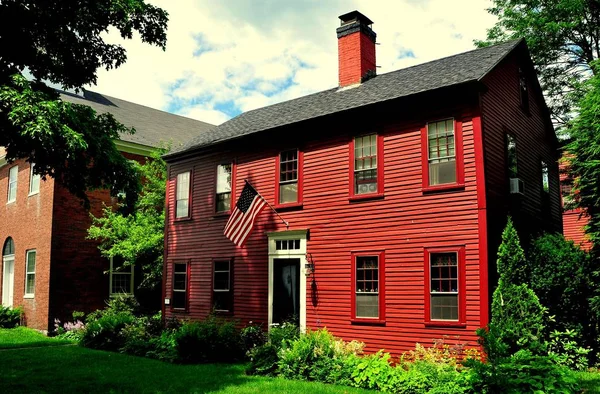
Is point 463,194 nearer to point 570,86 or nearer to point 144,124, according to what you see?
point 570,86

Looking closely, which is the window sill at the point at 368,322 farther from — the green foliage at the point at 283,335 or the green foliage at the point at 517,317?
the green foliage at the point at 517,317

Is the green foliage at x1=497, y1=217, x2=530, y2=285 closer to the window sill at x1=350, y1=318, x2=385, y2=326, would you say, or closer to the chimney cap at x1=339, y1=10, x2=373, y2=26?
the window sill at x1=350, y1=318, x2=385, y2=326

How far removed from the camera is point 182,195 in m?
18.5

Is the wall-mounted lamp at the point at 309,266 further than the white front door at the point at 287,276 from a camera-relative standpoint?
No

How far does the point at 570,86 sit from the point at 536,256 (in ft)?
53.2

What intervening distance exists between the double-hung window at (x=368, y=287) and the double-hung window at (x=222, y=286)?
466cm

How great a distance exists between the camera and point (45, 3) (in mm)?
11703

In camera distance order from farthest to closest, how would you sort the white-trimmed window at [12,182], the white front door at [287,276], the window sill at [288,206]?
the white-trimmed window at [12,182] → the window sill at [288,206] → the white front door at [287,276]

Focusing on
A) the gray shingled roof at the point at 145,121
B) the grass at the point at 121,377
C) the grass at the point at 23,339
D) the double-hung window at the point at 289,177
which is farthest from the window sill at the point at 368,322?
the gray shingled roof at the point at 145,121

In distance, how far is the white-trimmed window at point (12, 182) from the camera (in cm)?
2442

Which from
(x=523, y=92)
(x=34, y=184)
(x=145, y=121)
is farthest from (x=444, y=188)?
(x=145, y=121)

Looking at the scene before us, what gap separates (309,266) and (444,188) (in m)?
4.29

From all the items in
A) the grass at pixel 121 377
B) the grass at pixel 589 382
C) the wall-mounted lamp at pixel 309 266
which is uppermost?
the wall-mounted lamp at pixel 309 266

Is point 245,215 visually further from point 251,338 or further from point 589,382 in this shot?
point 589,382
